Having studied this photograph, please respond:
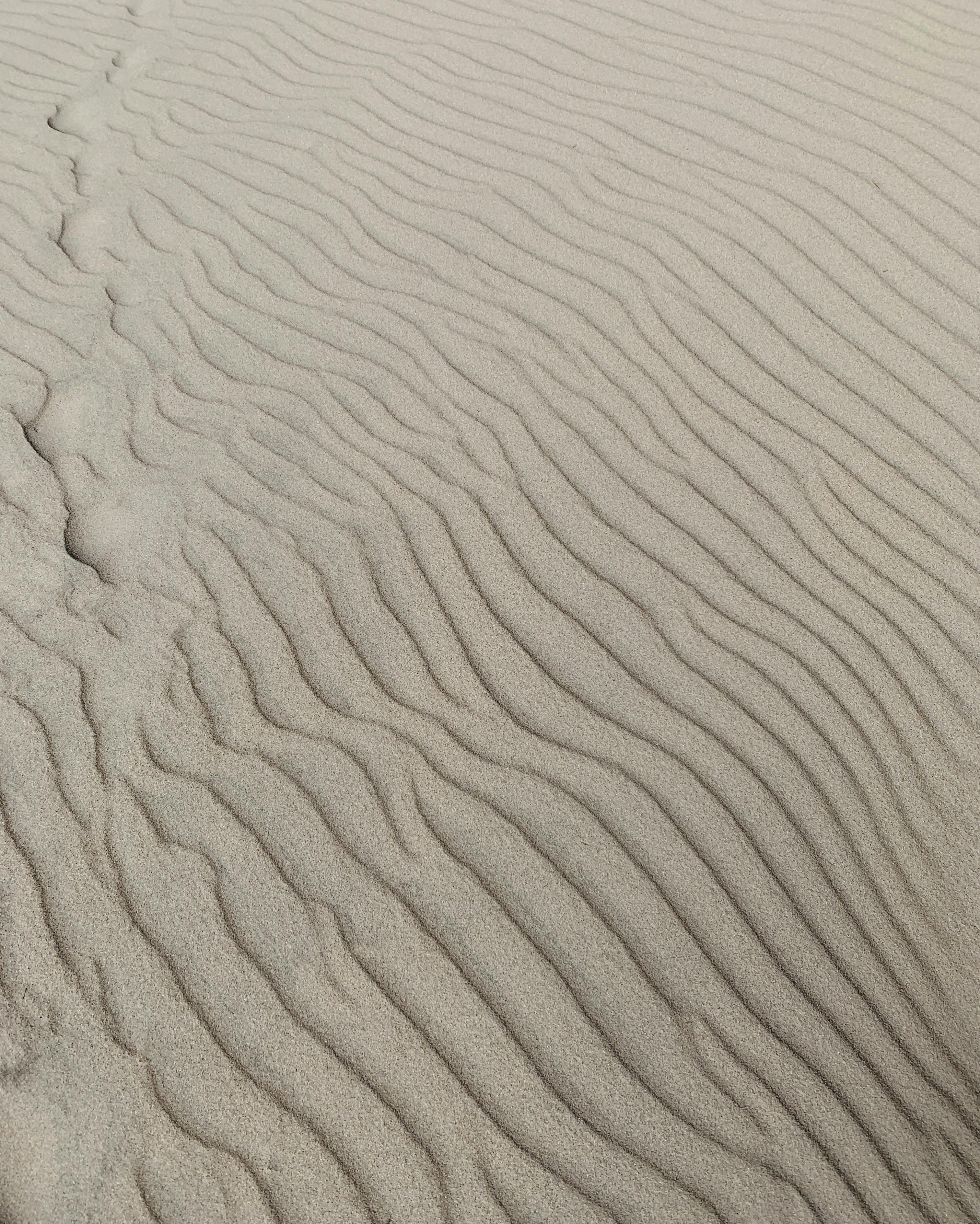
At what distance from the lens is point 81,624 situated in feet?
11.1

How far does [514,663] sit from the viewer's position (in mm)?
3207

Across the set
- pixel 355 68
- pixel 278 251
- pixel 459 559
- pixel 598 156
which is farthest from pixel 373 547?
pixel 355 68

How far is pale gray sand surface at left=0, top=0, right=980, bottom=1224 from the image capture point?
7.61 feet

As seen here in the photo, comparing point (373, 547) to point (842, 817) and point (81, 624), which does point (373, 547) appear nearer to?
point (81, 624)

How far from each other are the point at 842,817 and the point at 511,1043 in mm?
976

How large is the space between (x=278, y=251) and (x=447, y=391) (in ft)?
4.70

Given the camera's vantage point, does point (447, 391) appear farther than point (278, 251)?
No

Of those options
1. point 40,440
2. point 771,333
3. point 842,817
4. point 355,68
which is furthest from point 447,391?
point 355,68

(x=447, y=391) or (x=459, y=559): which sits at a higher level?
(x=447, y=391)

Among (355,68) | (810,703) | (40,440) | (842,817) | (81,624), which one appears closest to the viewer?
(842,817)

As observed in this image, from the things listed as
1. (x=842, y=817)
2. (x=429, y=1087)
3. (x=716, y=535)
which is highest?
(x=716, y=535)

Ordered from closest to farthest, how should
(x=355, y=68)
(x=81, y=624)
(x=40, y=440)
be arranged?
(x=81, y=624)
(x=40, y=440)
(x=355, y=68)

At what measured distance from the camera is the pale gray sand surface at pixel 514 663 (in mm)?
2320

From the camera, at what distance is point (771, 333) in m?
4.20
